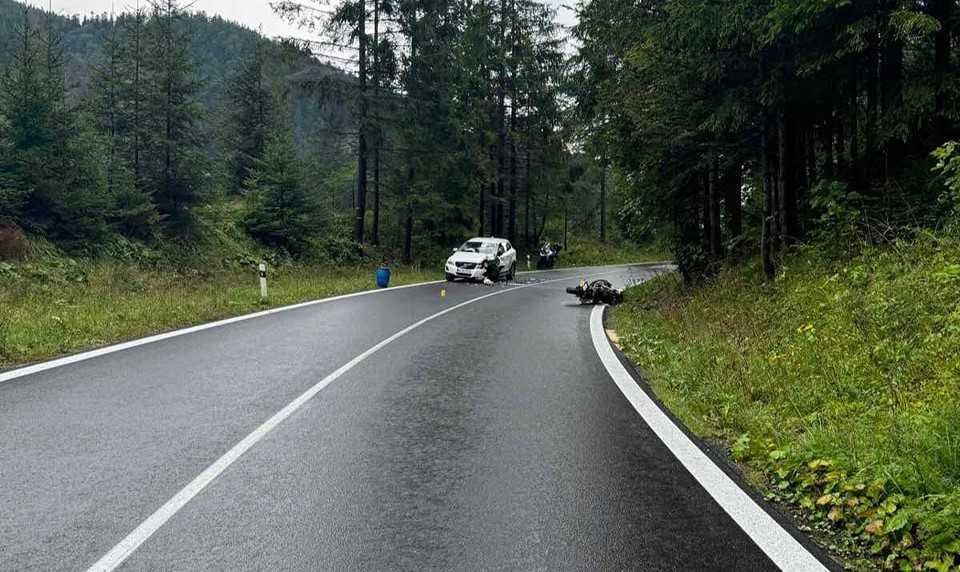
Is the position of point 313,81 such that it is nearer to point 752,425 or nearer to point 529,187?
point 529,187

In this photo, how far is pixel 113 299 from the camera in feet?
45.7

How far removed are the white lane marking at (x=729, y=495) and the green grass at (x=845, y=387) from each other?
9.5 inches

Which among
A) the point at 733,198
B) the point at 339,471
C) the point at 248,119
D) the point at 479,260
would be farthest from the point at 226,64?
the point at 339,471

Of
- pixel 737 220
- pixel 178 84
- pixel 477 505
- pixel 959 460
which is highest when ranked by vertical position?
pixel 178 84

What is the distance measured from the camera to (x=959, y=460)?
13.3 ft

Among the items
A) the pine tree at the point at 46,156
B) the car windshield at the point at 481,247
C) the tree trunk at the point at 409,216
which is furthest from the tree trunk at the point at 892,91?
the tree trunk at the point at 409,216

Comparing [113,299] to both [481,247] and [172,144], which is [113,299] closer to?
[172,144]

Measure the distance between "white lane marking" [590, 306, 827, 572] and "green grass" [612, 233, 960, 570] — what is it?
0.79 ft

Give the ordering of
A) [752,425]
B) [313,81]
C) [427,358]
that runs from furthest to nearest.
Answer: [313,81] < [427,358] < [752,425]

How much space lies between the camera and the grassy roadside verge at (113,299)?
31.1 ft

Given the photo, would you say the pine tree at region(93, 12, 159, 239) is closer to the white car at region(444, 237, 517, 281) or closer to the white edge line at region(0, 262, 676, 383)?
the white edge line at region(0, 262, 676, 383)

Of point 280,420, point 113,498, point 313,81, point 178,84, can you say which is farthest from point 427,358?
point 313,81

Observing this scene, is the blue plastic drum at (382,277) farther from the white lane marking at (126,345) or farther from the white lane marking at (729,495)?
the white lane marking at (729,495)

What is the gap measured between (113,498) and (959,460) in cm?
535
